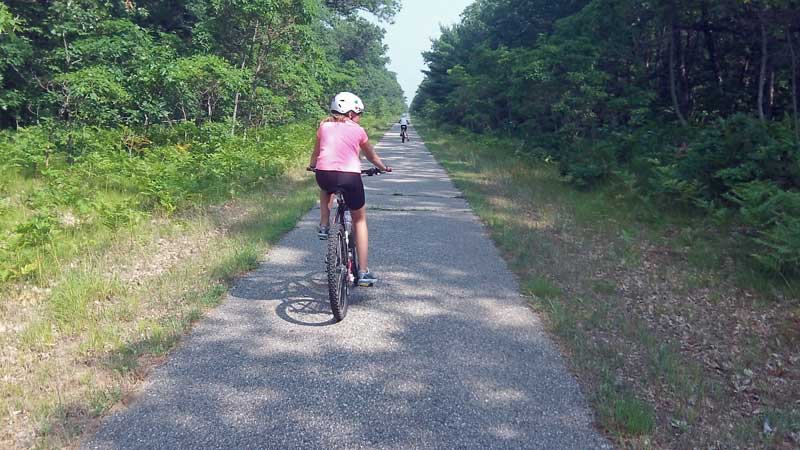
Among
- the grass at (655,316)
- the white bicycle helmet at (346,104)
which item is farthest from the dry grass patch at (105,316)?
the grass at (655,316)

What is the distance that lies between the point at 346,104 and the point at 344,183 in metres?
0.67

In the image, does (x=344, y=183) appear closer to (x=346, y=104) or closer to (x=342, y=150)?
(x=342, y=150)

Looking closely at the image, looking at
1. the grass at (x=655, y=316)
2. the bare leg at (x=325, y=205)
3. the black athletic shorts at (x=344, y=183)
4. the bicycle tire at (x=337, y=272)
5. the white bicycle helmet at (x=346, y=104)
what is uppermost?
the white bicycle helmet at (x=346, y=104)

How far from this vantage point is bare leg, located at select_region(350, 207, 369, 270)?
5391 millimetres

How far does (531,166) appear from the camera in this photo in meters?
17.3

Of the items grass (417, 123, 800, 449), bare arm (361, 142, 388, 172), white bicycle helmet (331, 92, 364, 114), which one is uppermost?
white bicycle helmet (331, 92, 364, 114)

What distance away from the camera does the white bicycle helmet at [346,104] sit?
16.6ft

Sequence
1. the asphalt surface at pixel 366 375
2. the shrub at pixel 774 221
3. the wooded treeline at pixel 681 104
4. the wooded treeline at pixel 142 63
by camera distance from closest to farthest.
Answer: the asphalt surface at pixel 366 375, the shrub at pixel 774 221, the wooded treeline at pixel 681 104, the wooded treeline at pixel 142 63

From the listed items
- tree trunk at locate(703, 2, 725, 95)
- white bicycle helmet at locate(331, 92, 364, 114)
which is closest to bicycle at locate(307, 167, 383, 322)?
white bicycle helmet at locate(331, 92, 364, 114)

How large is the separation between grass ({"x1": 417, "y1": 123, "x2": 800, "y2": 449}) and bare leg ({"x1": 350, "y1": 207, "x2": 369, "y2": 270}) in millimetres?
1620

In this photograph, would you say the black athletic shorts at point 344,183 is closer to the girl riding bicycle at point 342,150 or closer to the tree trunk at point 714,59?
the girl riding bicycle at point 342,150

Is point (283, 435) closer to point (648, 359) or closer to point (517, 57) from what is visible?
point (648, 359)

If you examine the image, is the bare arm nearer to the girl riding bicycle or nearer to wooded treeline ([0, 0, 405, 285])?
the girl riding bicycle

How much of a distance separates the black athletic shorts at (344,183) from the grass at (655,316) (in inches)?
75.2
